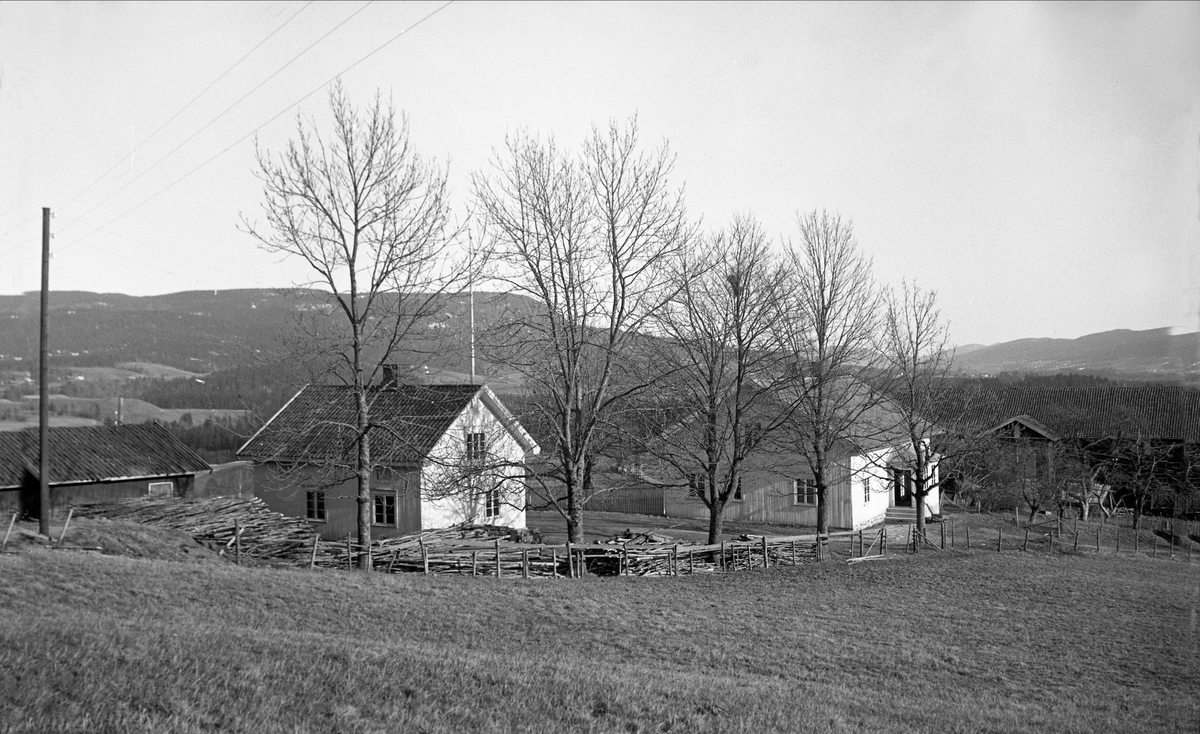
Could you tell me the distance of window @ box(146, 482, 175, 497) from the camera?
31656mm

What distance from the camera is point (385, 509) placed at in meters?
30.2

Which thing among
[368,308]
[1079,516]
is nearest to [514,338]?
[368,308]

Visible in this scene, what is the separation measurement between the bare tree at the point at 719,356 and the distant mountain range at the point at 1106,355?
9538 mm

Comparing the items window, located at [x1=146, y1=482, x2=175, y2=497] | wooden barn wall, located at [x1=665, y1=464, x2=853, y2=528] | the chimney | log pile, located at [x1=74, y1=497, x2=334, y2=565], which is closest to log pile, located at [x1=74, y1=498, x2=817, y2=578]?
log pile, located at [x1=74, y1=497, x2=334, y2=565]

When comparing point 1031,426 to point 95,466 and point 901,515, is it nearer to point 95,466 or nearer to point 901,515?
point 901,515

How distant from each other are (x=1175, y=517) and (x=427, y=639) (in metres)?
37.5

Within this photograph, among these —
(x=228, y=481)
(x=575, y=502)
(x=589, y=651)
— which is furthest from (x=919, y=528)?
(x=228, y=481)

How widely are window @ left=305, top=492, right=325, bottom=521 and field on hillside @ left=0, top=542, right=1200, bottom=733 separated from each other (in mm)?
12902

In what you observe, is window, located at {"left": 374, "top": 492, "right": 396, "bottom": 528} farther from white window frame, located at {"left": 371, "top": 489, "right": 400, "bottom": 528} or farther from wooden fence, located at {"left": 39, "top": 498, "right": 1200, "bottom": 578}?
wooden fence, located at {"left": 39, "top": 498, "right": 1200, "bottom": 578}

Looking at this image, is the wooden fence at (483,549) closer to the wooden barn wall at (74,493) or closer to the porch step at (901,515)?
the wooden barn wall at (74,493)

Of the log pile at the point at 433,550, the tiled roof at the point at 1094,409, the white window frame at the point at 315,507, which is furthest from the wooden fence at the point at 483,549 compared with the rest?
the tiled roof at the point at 1094,409

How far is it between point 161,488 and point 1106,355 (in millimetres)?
40727

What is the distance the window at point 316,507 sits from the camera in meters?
31.2

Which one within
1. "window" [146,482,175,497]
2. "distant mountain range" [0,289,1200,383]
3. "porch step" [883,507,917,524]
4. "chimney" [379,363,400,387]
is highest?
"distant mountain range" [0,289,1200,383]
